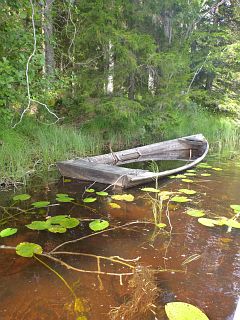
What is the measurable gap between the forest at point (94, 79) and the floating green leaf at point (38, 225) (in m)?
1.52

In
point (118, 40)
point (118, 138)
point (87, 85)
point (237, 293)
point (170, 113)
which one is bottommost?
point (237, 293)

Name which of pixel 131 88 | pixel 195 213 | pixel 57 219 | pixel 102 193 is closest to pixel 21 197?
pixel 57 219

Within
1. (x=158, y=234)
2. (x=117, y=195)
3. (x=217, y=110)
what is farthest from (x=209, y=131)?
(x=158, y=234)

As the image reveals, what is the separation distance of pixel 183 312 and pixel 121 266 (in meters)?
0.65

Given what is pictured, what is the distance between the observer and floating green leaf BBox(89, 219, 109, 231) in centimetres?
289

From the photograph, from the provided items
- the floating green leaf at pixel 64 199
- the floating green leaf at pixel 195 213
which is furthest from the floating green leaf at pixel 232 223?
the floating green leaf at pixel 64 199

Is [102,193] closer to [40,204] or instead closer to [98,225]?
[40,204]

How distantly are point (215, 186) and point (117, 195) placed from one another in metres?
1.60

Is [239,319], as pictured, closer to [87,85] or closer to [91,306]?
[91,306]

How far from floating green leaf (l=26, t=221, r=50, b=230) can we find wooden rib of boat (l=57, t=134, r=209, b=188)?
4.59 feet

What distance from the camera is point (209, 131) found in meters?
9.07

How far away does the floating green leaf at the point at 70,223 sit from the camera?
292 cm

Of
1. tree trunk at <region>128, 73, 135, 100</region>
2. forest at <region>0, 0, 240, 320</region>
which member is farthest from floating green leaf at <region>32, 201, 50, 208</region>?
tree trunk at <region>128, 73, 135, 100</region>

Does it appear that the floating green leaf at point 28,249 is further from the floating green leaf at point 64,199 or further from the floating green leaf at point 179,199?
the floating green leaf at point 179,199
